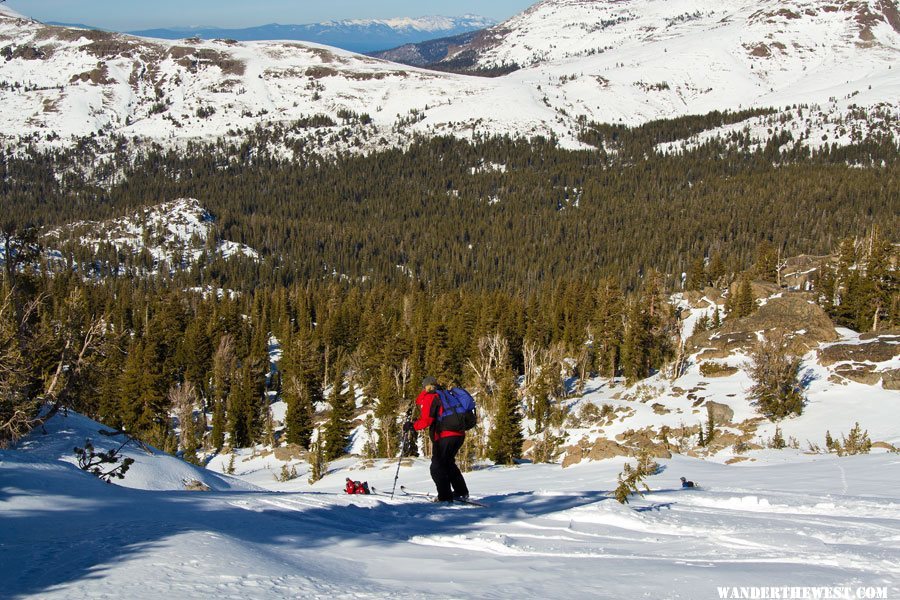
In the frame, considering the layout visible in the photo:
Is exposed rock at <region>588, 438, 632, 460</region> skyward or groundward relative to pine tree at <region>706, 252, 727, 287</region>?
groundward

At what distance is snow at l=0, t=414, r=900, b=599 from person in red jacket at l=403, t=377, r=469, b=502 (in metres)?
0.64

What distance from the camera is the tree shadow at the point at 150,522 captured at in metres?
5.72

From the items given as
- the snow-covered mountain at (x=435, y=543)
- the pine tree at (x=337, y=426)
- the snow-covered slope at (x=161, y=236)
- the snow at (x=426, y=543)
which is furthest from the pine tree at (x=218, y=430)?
the snow-covered slope at (x=161, y=236)

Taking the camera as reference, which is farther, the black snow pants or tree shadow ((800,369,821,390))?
tree shadow ((800,369,821,390))

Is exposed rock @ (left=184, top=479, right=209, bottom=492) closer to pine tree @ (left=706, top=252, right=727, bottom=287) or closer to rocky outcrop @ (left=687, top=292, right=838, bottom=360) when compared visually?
rocky outcrop @ (left=687, top=292, right=838, bottom=360)

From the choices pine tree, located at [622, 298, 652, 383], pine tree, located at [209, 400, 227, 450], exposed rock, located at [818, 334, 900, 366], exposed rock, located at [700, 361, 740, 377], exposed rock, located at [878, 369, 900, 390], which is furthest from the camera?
pine tree, located at [622, 298, 652, 383]

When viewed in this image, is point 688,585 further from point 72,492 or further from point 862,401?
point 862,401

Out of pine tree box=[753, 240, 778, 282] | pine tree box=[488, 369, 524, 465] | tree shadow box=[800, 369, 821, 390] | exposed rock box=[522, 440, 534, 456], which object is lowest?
exposed rock box=[522, 440, 534, 456]

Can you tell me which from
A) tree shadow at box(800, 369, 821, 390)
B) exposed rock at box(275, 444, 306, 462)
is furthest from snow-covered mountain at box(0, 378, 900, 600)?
tree shadow at box(800, 369, 821, 390)

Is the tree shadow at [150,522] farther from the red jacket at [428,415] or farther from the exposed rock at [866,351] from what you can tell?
the exposed rock at [866,351]

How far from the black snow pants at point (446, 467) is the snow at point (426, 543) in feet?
1.96

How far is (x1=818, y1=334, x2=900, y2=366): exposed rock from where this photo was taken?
41.5 metres

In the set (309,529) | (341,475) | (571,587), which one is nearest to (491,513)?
(309,529)

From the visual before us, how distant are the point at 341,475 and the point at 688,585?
82.4ft
